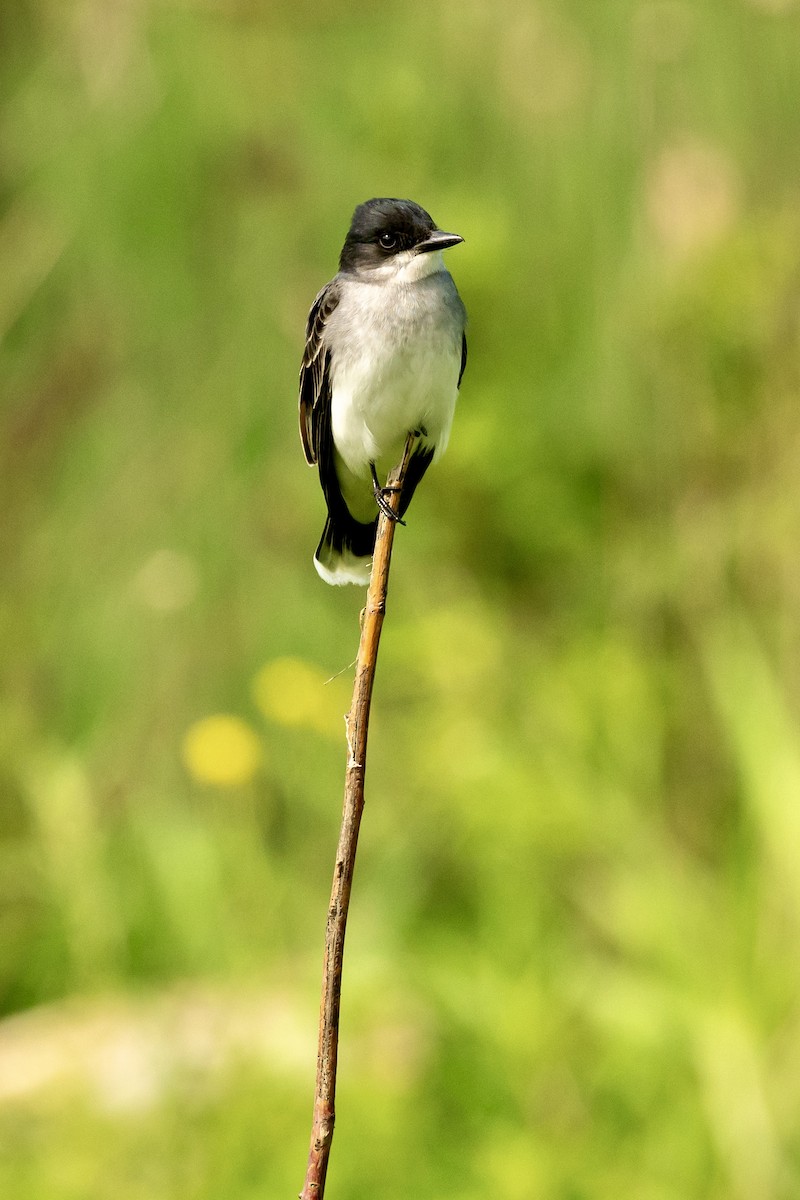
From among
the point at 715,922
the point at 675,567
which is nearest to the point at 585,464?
the point at 675,567

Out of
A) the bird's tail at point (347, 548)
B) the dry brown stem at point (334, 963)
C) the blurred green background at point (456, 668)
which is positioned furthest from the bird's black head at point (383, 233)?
the dry brown stem at point (334, 963)

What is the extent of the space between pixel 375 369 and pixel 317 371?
257 mm

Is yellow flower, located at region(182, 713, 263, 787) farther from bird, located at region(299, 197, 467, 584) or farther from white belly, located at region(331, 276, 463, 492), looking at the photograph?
white belly, located at region(331, 276, 463, 492)

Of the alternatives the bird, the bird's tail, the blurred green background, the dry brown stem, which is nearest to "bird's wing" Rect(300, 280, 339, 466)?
the bird

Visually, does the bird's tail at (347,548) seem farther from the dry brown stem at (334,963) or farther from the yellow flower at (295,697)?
the dry brown stem at (334,963)

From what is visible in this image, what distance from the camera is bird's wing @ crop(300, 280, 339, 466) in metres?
2.72

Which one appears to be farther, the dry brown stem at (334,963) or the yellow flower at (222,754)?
the yellow flower at (222,754)

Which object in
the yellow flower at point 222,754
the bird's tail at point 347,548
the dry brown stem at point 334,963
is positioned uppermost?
the bird's tail at point 347,548

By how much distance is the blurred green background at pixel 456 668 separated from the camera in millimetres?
3447

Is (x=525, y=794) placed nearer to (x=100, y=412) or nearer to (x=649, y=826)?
(x=649, y=826)

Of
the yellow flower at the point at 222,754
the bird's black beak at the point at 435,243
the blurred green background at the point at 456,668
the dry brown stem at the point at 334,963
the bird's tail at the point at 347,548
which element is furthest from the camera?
the blurred green background at the point at 456,668

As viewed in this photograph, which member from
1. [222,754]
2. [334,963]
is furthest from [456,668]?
[334,963]

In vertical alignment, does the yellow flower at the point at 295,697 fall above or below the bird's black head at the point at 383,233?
below

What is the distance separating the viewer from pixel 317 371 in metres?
2.75
